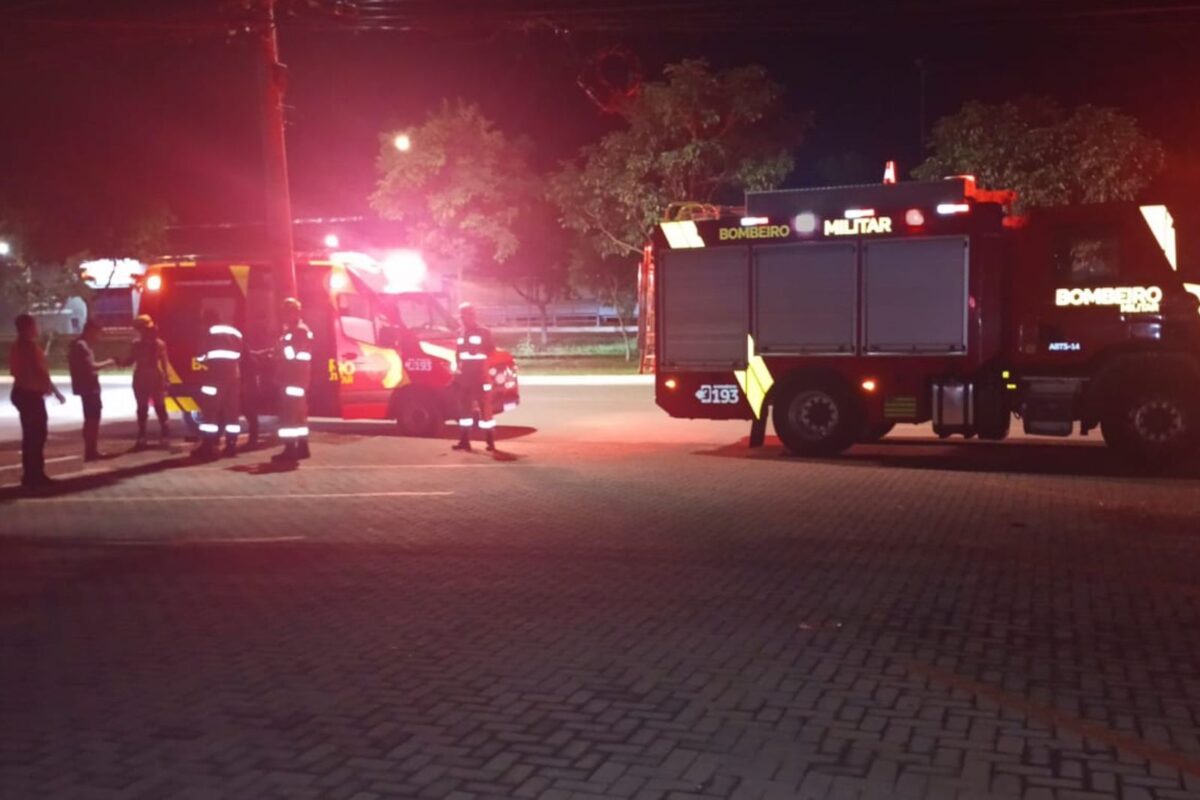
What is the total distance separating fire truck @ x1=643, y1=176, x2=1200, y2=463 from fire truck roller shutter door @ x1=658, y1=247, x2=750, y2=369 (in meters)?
0.02

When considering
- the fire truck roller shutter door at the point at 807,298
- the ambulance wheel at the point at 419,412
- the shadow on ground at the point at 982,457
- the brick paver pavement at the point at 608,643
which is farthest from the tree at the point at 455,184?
the brick paver pavement at the point at 608,643

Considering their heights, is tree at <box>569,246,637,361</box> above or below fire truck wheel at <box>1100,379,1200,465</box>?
above

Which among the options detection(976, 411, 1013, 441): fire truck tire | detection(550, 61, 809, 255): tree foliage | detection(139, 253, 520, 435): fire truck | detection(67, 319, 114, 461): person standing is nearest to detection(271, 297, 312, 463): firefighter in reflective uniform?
detection(67, 319, 114, 461): person standing

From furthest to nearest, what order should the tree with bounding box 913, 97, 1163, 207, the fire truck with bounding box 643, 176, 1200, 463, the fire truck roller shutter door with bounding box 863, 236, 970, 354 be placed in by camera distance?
the tree with bounding box 913, 97, 1163, 207 → the fire truck roller shutter door with bounding box 863, 236, 970, 354 → the fire truck with bounding box 643, 176, 1200, 463

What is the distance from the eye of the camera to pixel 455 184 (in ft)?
111

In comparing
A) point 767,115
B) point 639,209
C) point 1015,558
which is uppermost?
point 767,115

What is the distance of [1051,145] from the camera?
955 inches

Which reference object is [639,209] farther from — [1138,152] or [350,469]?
[350,469]

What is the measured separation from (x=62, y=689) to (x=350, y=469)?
7698 mm

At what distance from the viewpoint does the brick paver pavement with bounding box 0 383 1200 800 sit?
15.0 ft

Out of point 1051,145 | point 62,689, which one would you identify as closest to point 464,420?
point 62,689

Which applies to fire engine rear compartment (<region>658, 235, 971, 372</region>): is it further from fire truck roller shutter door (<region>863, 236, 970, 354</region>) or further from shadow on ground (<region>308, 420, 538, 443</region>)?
shadow on ground (<region>308, 420, 538, 443</region>)

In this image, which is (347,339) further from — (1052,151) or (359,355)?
(1052,151)

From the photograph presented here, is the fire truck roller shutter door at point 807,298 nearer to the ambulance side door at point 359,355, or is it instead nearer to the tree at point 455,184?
the ambulance side door at point 359,355
